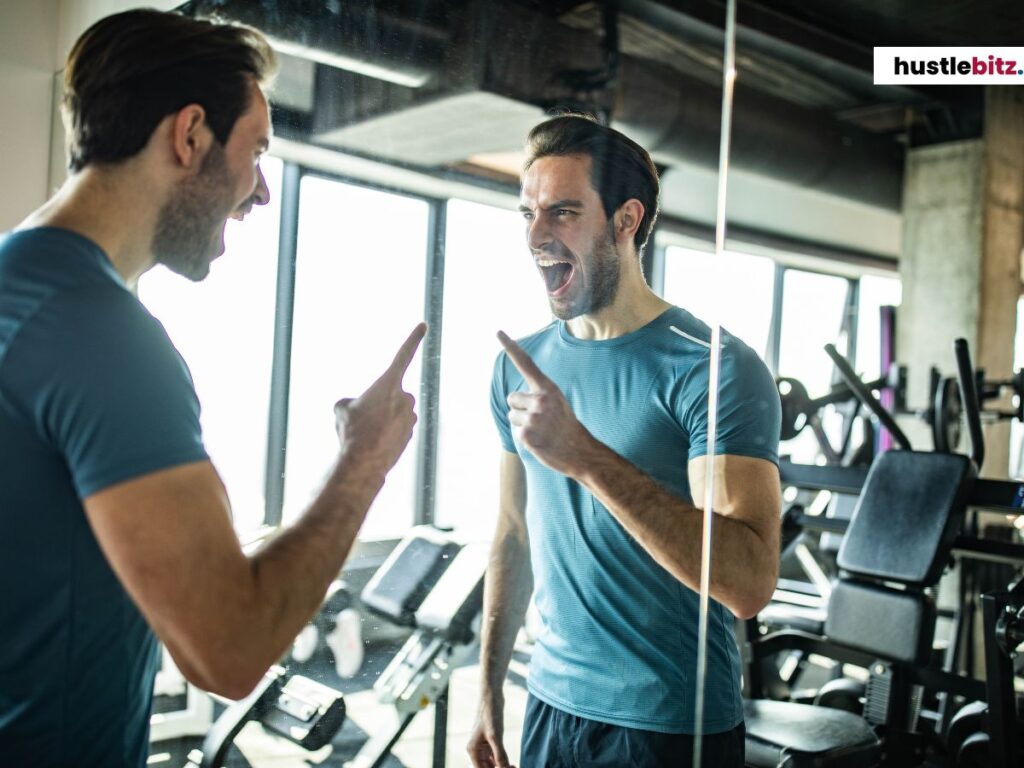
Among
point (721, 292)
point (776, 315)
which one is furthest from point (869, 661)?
point (721, 292)

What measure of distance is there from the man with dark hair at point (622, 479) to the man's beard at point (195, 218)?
16.0 inches

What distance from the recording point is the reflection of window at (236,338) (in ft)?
4.17

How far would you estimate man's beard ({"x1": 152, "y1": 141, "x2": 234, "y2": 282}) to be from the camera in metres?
0.84

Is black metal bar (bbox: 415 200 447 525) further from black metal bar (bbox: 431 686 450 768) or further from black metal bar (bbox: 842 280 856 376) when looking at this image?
black metal bar (bbox: 842 280 856 376)

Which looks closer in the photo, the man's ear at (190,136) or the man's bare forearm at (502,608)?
the man's ear at (190,136)

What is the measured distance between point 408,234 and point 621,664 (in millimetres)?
741

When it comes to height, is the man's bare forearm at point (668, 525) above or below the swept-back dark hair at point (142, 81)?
below

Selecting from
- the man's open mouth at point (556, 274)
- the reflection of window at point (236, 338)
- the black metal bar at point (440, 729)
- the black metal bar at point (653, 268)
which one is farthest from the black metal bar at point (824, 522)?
the reflection of window at point (236, 338)

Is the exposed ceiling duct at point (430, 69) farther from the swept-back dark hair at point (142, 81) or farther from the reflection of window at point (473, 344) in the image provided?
the swept-back dark hair at point (142, 81)

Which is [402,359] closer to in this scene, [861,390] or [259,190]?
[259,190]

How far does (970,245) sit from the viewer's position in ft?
8.27

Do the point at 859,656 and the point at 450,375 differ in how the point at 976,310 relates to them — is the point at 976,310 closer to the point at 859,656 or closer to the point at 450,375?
the point at 859,656

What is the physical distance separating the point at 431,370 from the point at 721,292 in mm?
486

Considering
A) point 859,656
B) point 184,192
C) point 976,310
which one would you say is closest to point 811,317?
point 976,310
